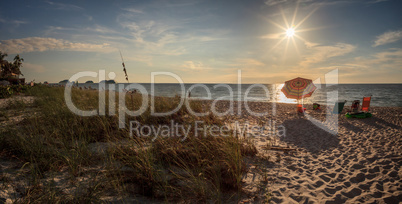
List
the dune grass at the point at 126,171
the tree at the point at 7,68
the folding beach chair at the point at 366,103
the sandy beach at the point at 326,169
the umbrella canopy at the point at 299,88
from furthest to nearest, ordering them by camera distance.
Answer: the tree at the point at 7,68
the umbrella canopy at the point at 299,88
the folding beach chair at the point at 366,103
the sandy beach at the point at 326,169
the dune grass at the point at 126,171

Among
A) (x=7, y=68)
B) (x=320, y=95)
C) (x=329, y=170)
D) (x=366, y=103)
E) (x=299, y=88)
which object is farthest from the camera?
(x=320, y=95)

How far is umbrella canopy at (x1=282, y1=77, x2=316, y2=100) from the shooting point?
35.4 feet

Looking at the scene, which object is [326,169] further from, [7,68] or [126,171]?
[7,68]

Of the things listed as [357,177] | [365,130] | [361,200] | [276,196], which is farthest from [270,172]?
[365,130]

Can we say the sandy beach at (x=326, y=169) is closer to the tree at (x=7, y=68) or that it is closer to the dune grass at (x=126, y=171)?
the dune grass at (x=126, y=171)

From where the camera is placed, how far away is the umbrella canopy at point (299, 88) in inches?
424

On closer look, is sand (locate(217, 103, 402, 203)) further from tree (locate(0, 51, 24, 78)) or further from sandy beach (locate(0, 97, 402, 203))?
tree (locate(0, 51, 24, 78))

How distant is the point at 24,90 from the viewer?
492 inches

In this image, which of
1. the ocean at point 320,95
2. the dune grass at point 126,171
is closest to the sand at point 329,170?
the dune grass at point 126,171

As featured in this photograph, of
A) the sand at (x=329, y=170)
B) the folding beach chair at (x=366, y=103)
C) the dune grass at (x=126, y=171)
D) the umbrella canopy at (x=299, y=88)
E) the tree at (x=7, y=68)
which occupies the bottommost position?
the sand at (x=329, y=170)

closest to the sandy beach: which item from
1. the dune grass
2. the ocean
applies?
the dune grass

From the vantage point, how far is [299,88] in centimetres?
1108

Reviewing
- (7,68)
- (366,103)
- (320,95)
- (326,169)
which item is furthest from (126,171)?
(320,95)

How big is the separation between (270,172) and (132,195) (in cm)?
293
